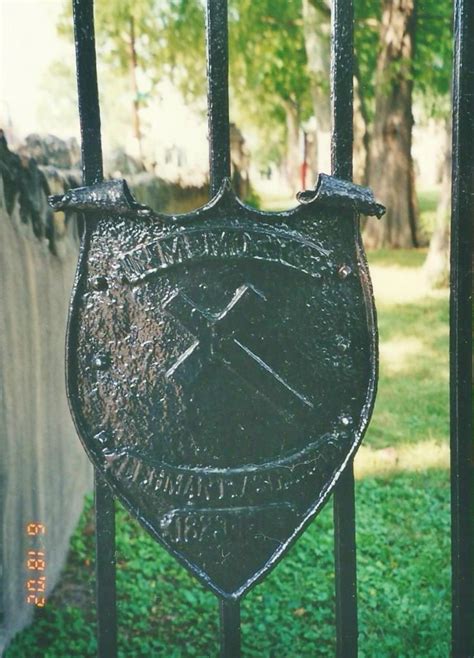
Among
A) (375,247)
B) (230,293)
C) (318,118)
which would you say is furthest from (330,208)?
(375,247)

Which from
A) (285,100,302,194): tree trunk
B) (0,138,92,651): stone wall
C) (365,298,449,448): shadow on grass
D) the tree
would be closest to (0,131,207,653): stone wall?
(0,138,92,651): stone wall

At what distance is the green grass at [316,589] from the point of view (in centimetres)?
253

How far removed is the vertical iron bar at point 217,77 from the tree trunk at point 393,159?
895cm

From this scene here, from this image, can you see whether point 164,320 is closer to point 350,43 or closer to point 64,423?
point 350,43

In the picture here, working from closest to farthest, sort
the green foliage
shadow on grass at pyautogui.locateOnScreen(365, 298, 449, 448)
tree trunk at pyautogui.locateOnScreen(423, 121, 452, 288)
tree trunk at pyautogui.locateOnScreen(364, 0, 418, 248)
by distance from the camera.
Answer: shadow on grass at pyautogui.locateOnScreen(365, 298, 449, 448) < tree trunk at pyautogui.locateOnScreen(423, 121, 452, 288) < the green foliage < tree trunk at pyautogui.locateOnScreen(364, 0, 418, 248)

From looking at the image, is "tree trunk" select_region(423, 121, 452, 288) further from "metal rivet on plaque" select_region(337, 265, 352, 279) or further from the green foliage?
"metal rivet on plaque" select_region(337, 265, 352, 279)

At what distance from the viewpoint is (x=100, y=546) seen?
1284mm

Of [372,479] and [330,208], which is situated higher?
[330,208]

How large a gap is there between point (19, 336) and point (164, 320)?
3.96 ft

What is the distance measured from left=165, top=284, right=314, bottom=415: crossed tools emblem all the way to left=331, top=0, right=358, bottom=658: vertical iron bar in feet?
0.55

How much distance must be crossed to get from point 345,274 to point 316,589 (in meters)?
2.00

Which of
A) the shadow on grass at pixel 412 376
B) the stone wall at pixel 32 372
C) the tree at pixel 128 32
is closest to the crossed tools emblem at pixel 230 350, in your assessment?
the stone wall at pixel 32 372

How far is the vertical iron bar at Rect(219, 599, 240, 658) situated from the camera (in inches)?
50.1

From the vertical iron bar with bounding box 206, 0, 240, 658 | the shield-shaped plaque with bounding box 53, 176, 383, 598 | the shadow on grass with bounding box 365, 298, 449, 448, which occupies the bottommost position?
the shadow on grass with bounding box 365, 298, 449, 448
